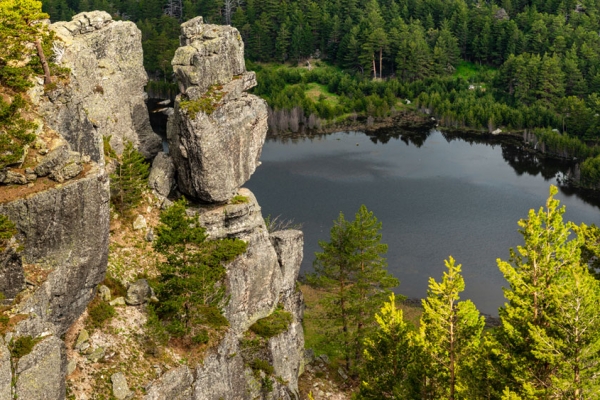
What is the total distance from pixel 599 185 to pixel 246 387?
8088 centimetres

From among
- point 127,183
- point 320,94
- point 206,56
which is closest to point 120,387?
point 127,183

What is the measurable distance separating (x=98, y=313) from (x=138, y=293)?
3.55 metres

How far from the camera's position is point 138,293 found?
4547cm

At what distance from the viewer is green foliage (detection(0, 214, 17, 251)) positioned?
113 ft

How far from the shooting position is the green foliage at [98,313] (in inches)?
1661

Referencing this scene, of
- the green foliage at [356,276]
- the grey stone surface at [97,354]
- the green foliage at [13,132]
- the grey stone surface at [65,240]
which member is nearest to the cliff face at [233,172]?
the green foliage at [356,276]

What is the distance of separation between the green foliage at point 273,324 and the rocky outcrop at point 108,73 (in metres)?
18.3

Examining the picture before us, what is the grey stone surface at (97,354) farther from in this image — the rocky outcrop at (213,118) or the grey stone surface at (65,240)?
the rocky outcrop at (213,118)

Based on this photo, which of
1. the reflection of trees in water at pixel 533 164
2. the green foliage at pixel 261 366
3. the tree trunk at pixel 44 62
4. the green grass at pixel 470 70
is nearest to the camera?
the tree trunk at pixel 44 62

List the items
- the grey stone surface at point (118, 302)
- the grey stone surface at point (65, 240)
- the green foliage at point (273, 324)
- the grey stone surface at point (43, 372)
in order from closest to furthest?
the grey stone surface at point (43, 372)
the grey stone surface at point (65, 240)
the grey stone surface at point (118, 302)
the green foliage at point (273, 324)

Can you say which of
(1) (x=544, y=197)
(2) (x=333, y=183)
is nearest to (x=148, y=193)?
(2) (x=333, y=183)

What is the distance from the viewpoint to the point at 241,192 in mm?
58250

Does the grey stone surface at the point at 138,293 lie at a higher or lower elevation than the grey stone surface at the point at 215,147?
lower

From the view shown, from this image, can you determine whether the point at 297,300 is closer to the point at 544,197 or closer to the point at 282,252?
the point at 282,252
